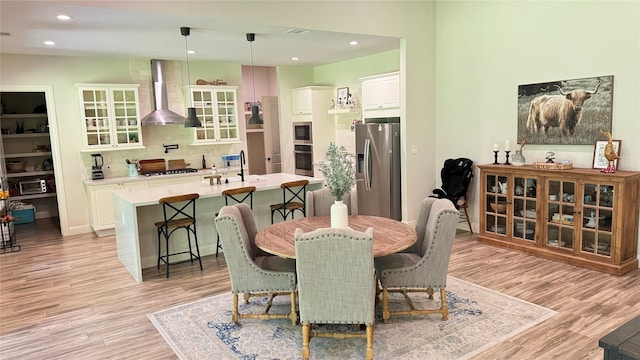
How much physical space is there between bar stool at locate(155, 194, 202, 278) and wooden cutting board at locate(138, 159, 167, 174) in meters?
2.38

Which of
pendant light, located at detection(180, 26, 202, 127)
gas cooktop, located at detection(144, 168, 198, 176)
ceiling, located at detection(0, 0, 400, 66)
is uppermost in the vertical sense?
ceiling, located at detection(0, 0, 400, 66)

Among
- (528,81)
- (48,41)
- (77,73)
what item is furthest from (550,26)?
(77,73)

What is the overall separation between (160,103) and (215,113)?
909mm

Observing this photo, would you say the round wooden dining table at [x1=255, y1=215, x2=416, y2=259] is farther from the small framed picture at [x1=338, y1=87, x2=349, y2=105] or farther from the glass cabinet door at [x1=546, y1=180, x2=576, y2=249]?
the small framed picture at [x1=338, y1=87, x2=349, y2=105]

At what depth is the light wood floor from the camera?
10.3 ft

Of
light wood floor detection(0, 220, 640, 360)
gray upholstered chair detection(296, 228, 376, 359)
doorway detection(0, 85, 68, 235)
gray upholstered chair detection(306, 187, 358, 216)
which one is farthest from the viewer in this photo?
doorway detection(0, 85, 68, 235)

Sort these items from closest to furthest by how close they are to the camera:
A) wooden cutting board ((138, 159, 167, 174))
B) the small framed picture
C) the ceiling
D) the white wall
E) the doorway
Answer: the ceiling < the white wall < wooden cutting board ((138, 159, 167, 174)) < the doorway < the small framed picture

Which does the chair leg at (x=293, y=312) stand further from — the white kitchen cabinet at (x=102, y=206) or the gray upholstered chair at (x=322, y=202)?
the white kitchen cabinet at (x=102, y=206)

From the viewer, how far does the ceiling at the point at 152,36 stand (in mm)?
4090

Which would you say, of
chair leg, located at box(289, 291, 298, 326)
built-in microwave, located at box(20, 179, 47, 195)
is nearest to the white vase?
chair leg, located at box(289, 291, 298, 326)

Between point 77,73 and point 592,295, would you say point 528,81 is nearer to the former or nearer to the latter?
point 592,295

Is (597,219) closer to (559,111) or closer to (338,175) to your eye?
(559,111)

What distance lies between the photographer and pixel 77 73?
670 centimetres

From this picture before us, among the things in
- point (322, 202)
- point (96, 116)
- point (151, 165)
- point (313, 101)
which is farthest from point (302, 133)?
point (322, 202)
